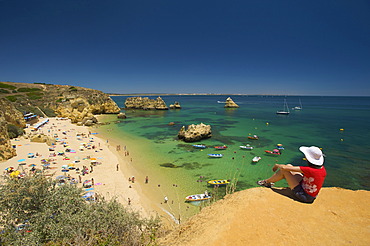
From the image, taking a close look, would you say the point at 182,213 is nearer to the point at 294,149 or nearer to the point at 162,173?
the point at 162,173

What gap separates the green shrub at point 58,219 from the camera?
5.65 metres

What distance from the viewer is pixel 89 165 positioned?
2025 centimetres

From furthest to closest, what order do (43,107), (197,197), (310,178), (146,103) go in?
(146,103), (43,107), (197,197), (310,178)

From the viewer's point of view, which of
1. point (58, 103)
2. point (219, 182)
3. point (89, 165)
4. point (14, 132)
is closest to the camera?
point (219, 182)

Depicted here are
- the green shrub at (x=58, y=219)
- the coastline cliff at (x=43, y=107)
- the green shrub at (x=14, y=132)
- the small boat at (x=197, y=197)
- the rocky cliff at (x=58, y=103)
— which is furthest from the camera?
the rocky cliff at (x=58, y=103)

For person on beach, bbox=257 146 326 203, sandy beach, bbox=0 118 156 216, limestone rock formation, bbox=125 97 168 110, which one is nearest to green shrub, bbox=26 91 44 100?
limestone rock formation, bbox=125 97 168 110

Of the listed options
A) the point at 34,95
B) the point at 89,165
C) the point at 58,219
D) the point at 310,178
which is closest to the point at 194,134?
the point at 89,165

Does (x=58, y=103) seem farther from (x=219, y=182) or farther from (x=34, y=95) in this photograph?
(x=219, y=182)

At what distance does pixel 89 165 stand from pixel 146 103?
72693 millimetres

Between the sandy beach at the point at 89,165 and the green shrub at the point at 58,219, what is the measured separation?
5.93 m

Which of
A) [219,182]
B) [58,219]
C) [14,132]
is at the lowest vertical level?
[219,182]

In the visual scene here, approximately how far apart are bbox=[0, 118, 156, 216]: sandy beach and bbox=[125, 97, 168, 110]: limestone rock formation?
203 feet

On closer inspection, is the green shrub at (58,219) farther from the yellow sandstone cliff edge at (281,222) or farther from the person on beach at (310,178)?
the person on beach at (310,178)

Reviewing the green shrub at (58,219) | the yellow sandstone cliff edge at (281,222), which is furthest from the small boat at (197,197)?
the yellow sandstone cliff edge at (281,222)
